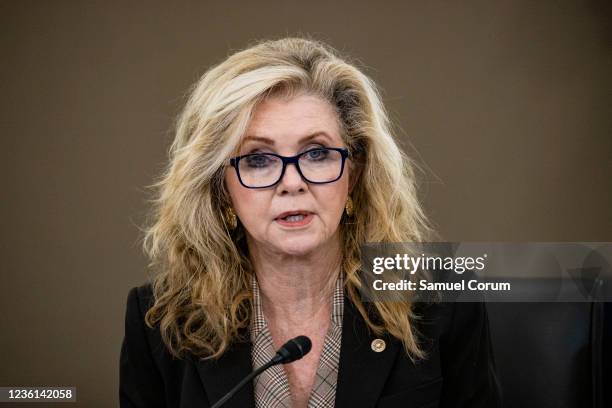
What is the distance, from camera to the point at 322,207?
3.69 feet

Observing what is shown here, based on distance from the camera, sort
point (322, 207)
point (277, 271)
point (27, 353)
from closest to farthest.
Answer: point (322, 207) → point (277, 271) → point (27, 353)

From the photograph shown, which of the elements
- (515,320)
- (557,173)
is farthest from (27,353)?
(557,173)

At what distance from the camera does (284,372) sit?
46.6 inches

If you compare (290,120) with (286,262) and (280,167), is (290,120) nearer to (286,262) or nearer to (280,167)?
(280,167)

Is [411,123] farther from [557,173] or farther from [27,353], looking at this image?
[27,353]

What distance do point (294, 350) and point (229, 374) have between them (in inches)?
9.7

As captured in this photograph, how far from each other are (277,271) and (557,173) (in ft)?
2.72

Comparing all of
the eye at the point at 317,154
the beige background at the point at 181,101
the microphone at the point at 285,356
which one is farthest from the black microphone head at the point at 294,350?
the beige background at the point at 181,101

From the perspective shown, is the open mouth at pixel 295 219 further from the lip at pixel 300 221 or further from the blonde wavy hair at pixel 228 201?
the blonde wavy hair at pixel 228 201

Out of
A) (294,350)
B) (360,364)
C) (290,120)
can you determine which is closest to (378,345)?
(360,364)

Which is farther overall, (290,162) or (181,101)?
(181,101)

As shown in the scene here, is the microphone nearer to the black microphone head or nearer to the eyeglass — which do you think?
the black microphone head

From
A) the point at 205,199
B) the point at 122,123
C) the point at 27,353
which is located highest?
the point at 122,123

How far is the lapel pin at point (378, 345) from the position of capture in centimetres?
117
